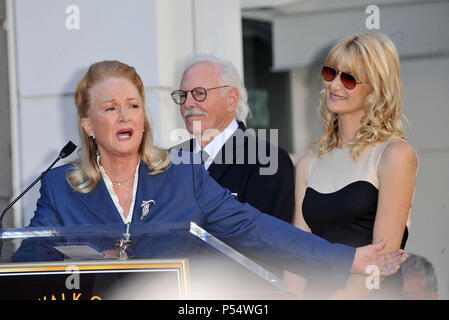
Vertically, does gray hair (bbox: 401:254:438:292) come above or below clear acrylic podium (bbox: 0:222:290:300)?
below

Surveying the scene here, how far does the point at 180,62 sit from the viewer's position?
4.41m

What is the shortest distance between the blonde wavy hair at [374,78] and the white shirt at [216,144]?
72 centimetres

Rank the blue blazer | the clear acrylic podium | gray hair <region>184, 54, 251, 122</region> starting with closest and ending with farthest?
the clear acrylic podium < the blue blazer < gray hair <region>184, 54, 251, 122</region>

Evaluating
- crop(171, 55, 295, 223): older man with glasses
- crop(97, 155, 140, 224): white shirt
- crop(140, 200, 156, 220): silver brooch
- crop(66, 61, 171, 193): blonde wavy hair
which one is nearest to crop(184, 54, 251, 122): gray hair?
crop(171, 55, 295, 223): older man with glasses

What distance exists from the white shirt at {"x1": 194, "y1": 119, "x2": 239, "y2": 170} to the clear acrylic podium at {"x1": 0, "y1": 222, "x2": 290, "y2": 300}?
4.50 feet

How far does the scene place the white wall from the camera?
4281mm

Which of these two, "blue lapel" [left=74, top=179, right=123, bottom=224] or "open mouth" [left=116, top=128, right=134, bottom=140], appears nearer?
"blue lapel" [left=74, top=179, right=123, bottom=224]

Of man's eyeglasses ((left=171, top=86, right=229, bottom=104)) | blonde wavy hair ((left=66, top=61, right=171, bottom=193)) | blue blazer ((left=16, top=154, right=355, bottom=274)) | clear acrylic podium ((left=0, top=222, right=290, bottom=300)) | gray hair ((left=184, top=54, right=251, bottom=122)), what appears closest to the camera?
clear acrylic podium ((left=0, top=222, right=290, bottom=300))

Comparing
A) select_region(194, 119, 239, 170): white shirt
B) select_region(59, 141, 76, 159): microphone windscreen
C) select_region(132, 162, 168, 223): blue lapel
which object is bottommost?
select_region(132, 162, 168, 223): blue lapel

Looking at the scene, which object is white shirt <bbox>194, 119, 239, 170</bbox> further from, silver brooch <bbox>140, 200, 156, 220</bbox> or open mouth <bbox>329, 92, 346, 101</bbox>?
silver brooch <bbox>140, 200, 156, 220</bbox>

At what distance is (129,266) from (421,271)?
1.88 meters

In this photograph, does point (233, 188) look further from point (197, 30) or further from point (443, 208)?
point (443, 208)

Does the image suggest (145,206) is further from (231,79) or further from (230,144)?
(231,79)
